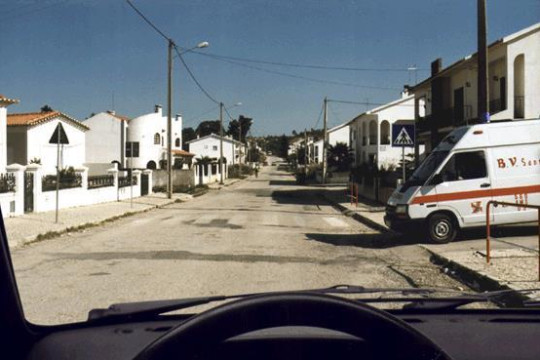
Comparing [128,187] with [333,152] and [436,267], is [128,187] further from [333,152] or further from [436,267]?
[333,152]

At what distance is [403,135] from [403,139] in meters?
0.12

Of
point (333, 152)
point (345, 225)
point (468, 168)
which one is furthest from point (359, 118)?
point (468, 168)

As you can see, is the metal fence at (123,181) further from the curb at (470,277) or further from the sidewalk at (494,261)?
the curb at (470,277)

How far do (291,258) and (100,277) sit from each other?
3.24 meters

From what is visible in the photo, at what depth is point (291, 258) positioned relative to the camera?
32.7 ft

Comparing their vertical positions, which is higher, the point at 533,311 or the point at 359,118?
the point at 359,118

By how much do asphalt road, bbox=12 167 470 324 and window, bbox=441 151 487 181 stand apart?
1675 mm

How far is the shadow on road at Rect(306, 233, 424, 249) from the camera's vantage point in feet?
40.1

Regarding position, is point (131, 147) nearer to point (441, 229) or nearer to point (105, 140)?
point (441, 229)

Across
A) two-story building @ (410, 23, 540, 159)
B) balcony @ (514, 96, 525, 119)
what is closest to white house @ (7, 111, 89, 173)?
two-story building @ (410, 23, 540, 159)

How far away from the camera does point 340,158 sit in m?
59.8

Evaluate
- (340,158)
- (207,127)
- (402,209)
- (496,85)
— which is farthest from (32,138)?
(207,127)

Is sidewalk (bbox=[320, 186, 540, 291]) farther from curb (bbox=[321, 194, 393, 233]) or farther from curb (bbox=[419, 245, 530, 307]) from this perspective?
curb (bbox=[321, 194, 393, 233])

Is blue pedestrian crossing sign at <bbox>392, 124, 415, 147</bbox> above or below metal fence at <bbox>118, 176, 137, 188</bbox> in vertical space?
above
